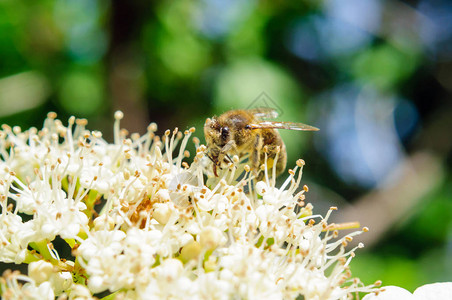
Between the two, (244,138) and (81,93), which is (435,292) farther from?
(81,93)

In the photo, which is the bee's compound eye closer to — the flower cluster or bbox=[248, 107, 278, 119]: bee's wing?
the flower cluster

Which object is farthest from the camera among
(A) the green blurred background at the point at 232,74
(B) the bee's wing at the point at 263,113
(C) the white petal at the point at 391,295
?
(A) the green blurred background at the point at 232,74

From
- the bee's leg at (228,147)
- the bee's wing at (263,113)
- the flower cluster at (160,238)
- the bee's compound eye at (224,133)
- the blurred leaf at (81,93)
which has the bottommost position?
the flower cluster at (160,238)

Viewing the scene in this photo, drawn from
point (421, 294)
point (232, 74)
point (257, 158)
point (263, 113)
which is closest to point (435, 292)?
point (421, 294)

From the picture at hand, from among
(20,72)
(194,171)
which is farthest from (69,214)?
(20,72)

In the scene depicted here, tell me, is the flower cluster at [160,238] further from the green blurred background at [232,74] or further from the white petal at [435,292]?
the green blurred background at [232,74]

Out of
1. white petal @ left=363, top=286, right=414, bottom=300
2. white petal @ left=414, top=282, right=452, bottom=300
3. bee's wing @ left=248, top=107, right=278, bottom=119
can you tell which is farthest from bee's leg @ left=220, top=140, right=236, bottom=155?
white petal @ left=414, top=282, right=452, bottom=300

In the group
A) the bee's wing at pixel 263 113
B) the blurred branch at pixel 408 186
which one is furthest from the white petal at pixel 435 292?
the blurred branch at pixel 408 186
